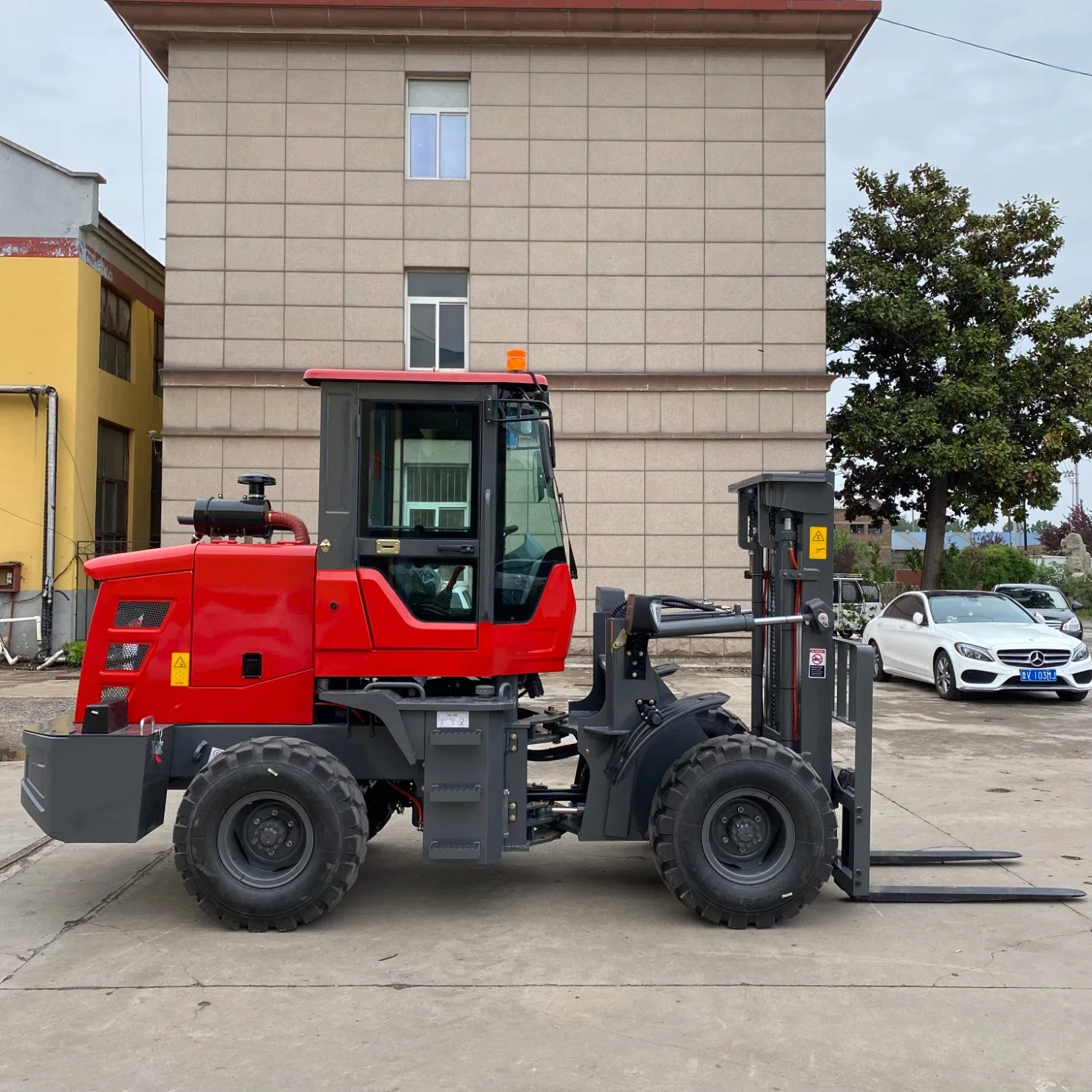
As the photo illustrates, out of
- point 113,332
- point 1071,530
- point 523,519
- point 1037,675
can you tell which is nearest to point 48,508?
point 113,332

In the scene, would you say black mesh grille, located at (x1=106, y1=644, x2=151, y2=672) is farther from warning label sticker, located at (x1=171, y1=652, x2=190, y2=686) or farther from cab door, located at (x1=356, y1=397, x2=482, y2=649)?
cab door, located at (x1=356, y1=397, x2=482, y2=649)

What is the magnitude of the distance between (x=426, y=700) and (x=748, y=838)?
1.87 m

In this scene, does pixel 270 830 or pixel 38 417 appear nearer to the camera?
pixel 270 830

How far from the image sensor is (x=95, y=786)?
5637mm

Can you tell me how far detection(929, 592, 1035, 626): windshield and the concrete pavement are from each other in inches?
346

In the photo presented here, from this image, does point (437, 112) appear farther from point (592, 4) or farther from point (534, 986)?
point (534, 986)

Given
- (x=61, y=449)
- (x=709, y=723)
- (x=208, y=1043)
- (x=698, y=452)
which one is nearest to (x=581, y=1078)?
(x=208, y=1043)

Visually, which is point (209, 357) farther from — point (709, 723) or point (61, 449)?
point (709, 723)

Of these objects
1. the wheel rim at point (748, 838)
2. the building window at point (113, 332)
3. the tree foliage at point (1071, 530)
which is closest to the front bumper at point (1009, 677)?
the wheel rim at point (748, 838)

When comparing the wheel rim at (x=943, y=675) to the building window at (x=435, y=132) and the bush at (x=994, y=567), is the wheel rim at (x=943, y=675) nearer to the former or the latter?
the building window at (x=435, y=132)

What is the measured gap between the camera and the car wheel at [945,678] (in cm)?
1484

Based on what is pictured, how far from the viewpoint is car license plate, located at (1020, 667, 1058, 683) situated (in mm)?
14352

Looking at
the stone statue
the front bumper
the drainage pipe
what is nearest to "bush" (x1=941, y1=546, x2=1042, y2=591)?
the stone statue

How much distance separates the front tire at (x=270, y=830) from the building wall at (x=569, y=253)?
13756mm
